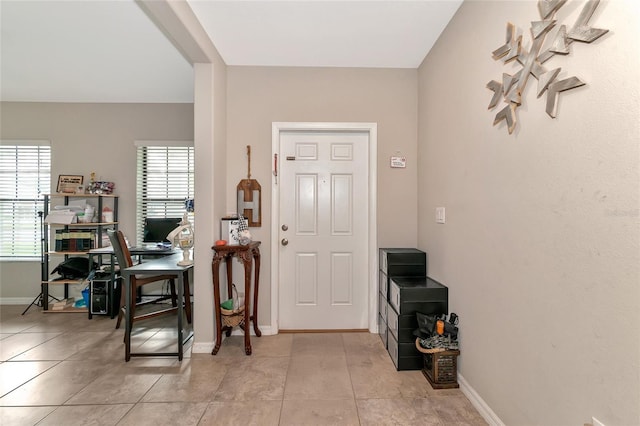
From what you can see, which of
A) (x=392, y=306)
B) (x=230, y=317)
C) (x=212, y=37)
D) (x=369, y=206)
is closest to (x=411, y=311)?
(x=392, y=306)

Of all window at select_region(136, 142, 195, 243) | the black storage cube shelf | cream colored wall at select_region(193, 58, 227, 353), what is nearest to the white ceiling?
cream colored wall at select_region(193, 58, 227, 353)

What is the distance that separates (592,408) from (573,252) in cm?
58

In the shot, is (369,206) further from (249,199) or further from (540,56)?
(540,56)

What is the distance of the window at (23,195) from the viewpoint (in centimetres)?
377

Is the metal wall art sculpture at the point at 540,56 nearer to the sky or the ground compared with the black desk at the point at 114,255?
nearer to the sky

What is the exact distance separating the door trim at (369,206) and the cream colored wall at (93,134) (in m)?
1.77

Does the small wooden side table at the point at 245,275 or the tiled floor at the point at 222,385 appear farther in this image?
the small wooden side table at the point at 245,275

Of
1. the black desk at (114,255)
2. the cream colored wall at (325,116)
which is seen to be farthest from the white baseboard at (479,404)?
the black desk at (114,255)

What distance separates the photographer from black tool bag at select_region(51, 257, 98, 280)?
341cm

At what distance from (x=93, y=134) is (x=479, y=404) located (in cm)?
508

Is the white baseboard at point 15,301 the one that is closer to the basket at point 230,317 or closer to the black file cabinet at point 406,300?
the basket at point 230,317

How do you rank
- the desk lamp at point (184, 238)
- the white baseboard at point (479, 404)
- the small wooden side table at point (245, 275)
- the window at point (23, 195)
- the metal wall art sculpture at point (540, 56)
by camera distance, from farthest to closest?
the window at point (23, 195) < the desk lamp at point (184, 238) < the small wooden side table at point (245, 275) < the white baseboard at point (479, 404) < the metal wall art sculpture at point (540, 56)

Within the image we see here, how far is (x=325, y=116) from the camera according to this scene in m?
2.79

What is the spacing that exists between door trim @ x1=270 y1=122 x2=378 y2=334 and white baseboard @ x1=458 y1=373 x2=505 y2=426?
0.99m
